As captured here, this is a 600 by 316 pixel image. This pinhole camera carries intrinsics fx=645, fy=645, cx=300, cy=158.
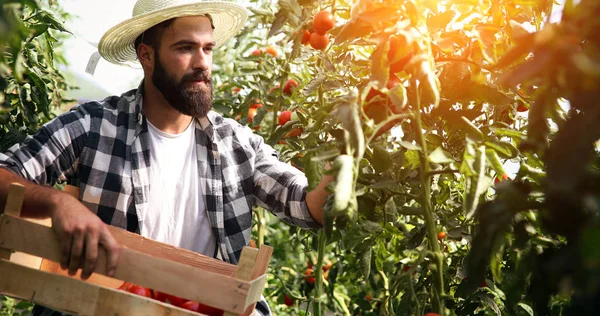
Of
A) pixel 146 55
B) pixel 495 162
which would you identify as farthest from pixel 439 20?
pixel 146 55

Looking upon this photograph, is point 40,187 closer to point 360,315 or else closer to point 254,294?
point 254,294

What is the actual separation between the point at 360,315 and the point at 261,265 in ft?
4.33

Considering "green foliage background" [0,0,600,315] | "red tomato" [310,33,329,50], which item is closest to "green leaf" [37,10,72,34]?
"green foliage background" [0,0,600,315]

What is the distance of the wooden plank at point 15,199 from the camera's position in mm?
1275

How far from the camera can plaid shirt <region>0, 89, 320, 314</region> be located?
1847mm

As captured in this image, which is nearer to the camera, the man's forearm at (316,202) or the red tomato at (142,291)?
the red tomato at (142,291)

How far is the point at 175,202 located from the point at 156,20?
24.8 inches

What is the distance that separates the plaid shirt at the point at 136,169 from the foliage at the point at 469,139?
0.18m

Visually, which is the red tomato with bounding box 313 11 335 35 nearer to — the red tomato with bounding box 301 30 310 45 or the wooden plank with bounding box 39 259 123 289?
the red tomato with bounding box 301 30 310 45

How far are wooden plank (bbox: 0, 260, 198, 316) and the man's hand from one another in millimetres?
37

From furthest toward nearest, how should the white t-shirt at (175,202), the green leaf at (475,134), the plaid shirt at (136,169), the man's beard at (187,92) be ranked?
the man's beard at (187,92) < the white t-shirt at (175,202) < the plaid shirt at (136,169) < the green leaf at (475,134)

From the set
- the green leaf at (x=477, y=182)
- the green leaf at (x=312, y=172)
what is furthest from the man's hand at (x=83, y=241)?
the green leaf at (x=477, y=182)

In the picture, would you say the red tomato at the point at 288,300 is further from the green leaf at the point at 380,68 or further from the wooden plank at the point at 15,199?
the green leaf at the point at 380,68

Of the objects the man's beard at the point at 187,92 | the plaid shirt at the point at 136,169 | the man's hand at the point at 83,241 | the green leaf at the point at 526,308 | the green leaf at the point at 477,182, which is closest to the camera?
the green leaf at the point at 477,182
